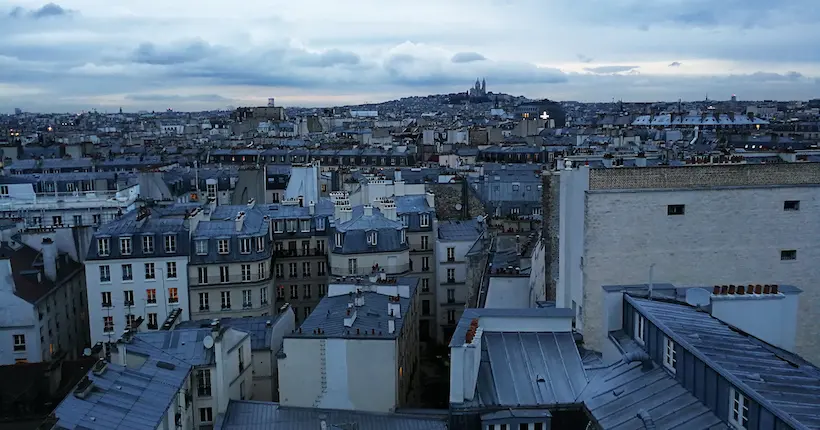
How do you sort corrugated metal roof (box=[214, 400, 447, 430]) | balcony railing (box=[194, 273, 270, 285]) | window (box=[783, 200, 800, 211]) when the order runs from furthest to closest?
1. balcony railing (box=[194, 273, 270, 285])
2. corrugated metal roof (box=[214, 400, 447, 430])
3. window (box=[783, 200, 800, 211])

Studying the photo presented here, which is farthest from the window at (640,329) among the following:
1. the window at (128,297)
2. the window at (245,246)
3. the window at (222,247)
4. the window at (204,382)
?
the window at (128,297)

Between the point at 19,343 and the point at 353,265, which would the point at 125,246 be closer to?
the point at 19,343

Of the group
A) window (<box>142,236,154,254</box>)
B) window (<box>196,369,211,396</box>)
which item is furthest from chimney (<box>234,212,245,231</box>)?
window (<box>196,369,211,396</box>)

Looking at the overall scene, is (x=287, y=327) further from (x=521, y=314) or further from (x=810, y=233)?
(x=810, y=233)

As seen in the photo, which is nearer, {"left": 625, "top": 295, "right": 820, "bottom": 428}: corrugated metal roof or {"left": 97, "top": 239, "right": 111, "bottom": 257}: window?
{"left": 625, "top": 295, "right": 820, "bottom": 428}: corrugated metal roof

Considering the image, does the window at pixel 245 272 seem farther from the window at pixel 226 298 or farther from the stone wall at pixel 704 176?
the stone wall at pixel 704 176

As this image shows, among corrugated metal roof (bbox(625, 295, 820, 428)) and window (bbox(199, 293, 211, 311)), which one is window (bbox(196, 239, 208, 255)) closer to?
window (bbox(199, 293, 211, 311))
